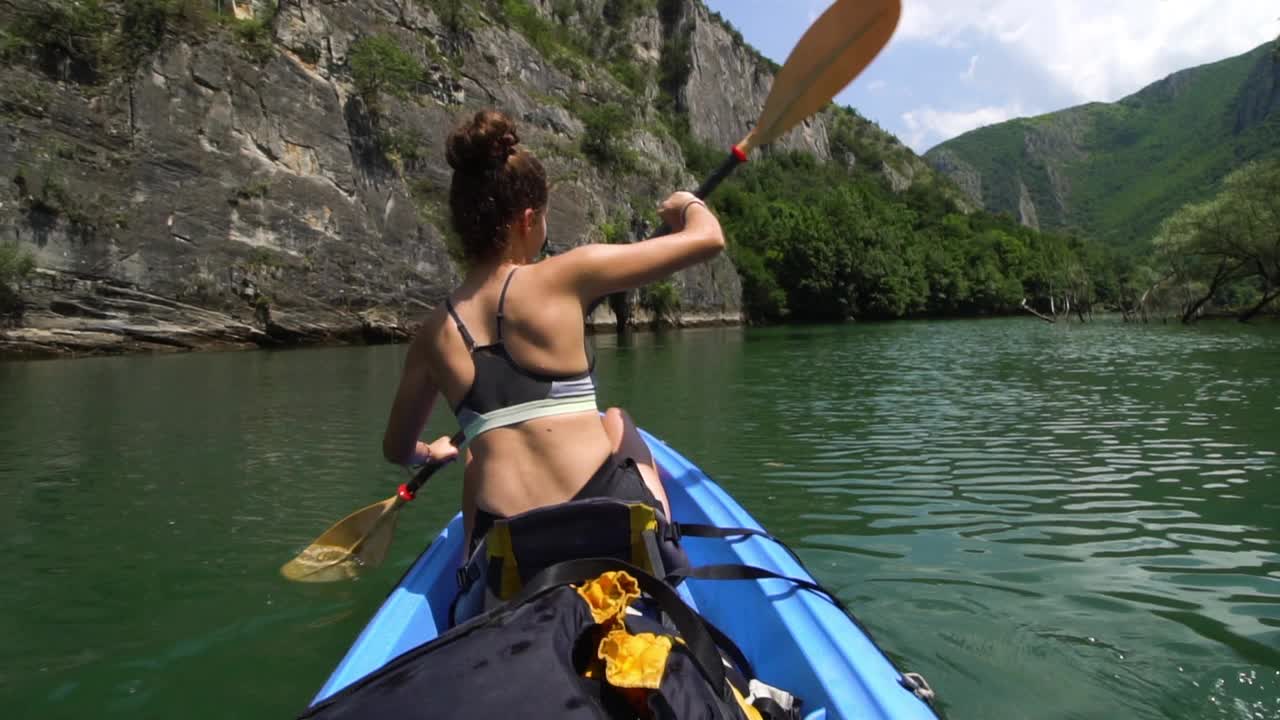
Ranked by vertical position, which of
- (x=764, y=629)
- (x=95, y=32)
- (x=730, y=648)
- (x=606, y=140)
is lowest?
(x=764, y=629)

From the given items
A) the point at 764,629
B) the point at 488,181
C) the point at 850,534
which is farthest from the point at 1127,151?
the point at 488,181

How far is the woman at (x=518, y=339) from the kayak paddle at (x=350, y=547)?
2.06 meters

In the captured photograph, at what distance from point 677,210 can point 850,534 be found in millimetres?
2737

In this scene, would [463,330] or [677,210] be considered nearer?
[463,330]

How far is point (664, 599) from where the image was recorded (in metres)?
1.63

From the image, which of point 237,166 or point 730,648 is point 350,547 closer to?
point 730,648

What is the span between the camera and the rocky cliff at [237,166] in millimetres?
22469

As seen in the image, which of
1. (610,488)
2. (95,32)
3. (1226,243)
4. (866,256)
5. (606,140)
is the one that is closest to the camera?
(610,488)

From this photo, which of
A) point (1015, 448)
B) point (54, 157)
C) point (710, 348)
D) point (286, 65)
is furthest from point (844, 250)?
point (1015, 448)

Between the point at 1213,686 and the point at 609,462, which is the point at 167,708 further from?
the point at 1213,686

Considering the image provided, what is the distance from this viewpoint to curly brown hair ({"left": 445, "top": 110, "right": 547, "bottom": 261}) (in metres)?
1.99

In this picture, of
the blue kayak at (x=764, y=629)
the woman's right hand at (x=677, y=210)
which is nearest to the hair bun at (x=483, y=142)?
the woman's right hand at (x=677, y=210)

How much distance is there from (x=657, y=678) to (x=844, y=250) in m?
59.2

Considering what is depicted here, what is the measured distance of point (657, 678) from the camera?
4.26 feet
